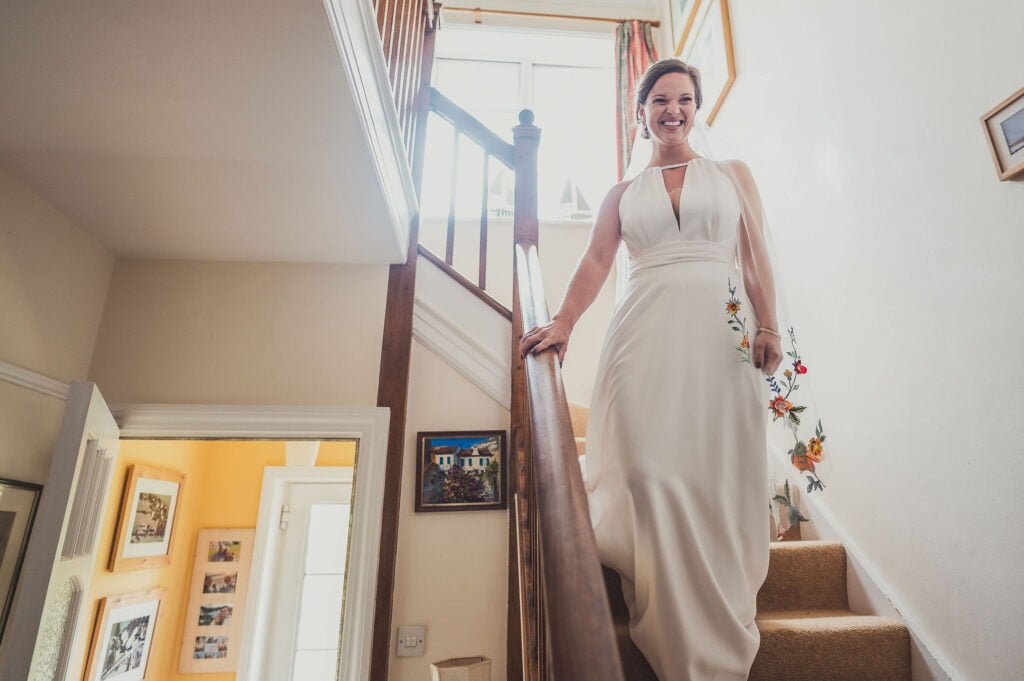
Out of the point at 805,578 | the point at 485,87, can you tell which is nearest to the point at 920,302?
the point at 805,578

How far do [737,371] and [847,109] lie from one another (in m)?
1.34

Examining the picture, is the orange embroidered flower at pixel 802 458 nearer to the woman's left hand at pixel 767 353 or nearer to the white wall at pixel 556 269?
the woman's left hand at pixel 767 353

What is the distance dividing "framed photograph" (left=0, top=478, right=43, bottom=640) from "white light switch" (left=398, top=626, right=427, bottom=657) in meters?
1.23

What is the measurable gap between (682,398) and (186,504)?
399 centimetres

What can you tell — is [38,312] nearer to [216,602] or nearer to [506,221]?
[506,221]

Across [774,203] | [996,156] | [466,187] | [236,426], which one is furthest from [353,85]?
[466,187]

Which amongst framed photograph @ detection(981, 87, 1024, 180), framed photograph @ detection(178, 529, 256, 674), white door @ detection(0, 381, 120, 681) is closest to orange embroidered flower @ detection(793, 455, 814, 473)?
framed photograph @ detection(981, 87, 1024, 180)

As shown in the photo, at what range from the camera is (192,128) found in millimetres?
1690

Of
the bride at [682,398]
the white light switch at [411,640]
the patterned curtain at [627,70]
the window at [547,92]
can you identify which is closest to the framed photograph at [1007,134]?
the bride at [682,398]

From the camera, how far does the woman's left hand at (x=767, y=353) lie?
4.44 feet

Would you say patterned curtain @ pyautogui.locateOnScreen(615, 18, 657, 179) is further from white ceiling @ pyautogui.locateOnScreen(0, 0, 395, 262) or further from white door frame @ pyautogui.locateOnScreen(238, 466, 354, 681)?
white door frame @ pyautogui.locateOnScreen(238, 466, 354, 681)

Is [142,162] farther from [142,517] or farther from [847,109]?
[142,517]

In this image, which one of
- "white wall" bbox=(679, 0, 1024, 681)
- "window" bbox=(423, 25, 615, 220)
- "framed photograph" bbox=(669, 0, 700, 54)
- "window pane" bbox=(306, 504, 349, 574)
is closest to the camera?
"white wall" bbox=(679, 0, 1024, 681)

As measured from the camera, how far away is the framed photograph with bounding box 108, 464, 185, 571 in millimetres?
3455
